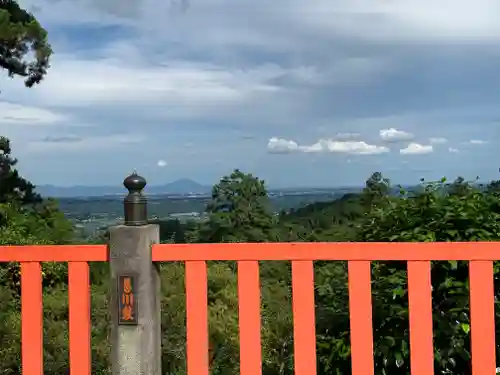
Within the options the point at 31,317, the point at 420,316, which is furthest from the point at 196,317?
the point at 420,316

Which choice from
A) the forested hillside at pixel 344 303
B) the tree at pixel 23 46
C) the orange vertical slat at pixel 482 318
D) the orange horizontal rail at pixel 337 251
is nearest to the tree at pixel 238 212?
the forested hillside at pixel 344 303

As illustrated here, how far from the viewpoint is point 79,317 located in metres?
2.13

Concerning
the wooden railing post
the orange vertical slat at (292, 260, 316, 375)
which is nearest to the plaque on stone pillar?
the wooden railing post

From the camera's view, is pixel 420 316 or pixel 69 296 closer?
pixel 420 316

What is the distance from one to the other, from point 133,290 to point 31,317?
47 cm

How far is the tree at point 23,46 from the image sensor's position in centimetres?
842

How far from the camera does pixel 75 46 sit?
8.80m

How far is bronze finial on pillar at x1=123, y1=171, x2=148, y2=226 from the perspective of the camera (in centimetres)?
208

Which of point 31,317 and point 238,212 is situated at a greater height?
point 238,212

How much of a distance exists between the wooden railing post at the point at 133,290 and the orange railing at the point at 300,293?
0.06 meters

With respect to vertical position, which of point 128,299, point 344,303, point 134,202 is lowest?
point 344,303

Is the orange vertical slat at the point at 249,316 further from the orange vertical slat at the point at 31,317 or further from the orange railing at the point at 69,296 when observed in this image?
the orange vertical slat at the point at 31,317

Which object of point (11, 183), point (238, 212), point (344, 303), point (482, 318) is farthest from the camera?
point (11, 183)

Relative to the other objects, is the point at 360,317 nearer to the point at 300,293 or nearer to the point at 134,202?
the point at 300,293
